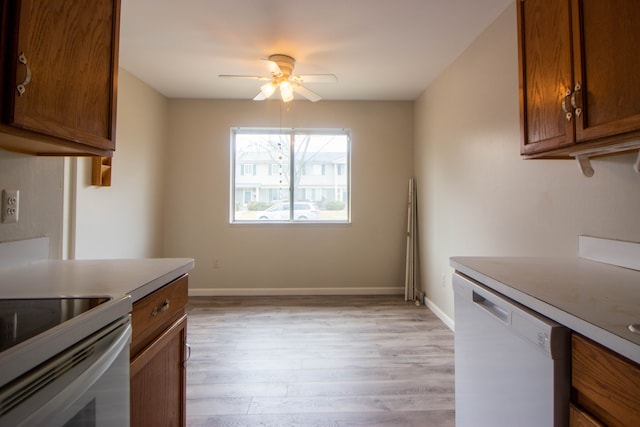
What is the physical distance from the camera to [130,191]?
10.2 feet

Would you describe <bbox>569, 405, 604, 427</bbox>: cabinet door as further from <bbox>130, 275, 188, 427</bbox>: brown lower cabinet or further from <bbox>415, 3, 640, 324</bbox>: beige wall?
<bbox>130, 275, 188, 427</bbox>: brown lower cabinet

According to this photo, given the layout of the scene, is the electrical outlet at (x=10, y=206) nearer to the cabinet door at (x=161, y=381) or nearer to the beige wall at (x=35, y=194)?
the beige wall at (x=35, y=194)

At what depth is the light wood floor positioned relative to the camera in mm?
1670

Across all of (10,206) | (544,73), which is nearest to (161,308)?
(10,206)

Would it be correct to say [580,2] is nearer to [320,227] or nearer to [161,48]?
[161,48]

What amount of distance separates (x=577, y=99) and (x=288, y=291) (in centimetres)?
335

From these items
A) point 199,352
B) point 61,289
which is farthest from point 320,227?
point 61,289

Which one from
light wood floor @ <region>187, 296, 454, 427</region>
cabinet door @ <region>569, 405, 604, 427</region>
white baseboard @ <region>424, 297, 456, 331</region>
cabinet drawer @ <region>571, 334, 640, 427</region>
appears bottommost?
light wood floor @ <region>187, 296, 454, 427</region>

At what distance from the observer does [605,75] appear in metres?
1.01

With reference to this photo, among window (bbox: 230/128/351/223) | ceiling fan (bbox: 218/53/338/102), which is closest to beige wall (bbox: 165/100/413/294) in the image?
window (bbox: 230/128/351/223)

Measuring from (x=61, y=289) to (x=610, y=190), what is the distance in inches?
82.6

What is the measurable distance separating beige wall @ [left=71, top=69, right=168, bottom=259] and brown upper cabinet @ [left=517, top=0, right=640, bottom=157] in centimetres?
303

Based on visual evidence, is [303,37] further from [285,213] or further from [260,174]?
[285,213]

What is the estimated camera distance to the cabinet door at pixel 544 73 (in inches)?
45.6
